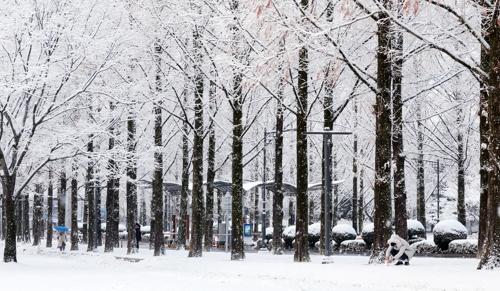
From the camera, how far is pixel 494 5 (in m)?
14.4

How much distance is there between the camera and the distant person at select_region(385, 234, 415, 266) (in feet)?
59.0

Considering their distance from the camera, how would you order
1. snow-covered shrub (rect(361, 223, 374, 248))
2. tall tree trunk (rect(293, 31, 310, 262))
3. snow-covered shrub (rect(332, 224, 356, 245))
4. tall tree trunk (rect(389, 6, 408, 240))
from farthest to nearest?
snow-covered shrub (rect(332, 224, 356, 245)) → snow-covered shrub (rect(361, 223, 374, 248)) → tall tree trunk (rect(293, 31, 310, 262)) → tall tree trunk (rect(389, 6, 408, 240))

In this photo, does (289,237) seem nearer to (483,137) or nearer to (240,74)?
(240,74)

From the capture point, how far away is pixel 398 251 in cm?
1830

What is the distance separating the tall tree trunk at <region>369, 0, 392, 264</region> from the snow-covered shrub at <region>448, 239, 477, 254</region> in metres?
10.1

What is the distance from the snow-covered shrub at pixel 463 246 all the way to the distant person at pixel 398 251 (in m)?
9.97

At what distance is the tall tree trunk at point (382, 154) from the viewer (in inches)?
725

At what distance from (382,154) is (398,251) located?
97.7 inches

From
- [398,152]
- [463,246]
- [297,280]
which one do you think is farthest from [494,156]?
[463,246]

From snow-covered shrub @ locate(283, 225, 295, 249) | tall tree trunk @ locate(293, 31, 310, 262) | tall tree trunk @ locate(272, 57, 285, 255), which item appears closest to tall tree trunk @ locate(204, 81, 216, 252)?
tall tree trunk @ locate(272, 57, 285, 255)

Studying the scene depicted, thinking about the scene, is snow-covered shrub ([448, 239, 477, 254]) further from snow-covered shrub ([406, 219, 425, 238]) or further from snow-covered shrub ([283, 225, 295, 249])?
snow-covered shrub ([283, 225, 295, 249])

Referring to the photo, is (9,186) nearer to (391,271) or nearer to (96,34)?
(96,34)

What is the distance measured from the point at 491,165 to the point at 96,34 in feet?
52.9

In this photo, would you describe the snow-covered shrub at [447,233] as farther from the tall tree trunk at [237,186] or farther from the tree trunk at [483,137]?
the tree trunk at [483,137]
